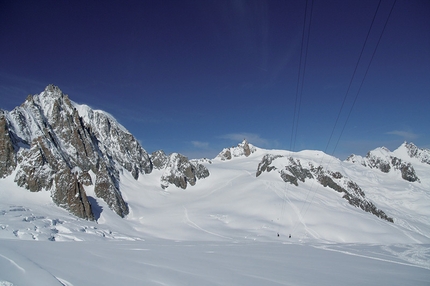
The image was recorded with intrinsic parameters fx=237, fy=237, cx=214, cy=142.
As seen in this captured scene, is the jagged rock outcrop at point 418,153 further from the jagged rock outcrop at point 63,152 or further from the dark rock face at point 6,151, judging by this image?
the dark rock face at point 6,151

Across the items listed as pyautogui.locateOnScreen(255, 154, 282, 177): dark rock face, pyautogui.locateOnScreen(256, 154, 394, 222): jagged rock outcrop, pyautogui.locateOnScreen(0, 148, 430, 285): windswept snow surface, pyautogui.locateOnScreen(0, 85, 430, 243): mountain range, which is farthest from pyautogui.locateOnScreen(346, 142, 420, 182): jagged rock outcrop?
pyautogui.locateOnScreen(255, 154, 282, 177): dark rock face

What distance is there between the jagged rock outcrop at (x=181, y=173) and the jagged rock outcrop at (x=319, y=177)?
89.9ft

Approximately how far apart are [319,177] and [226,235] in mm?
62019

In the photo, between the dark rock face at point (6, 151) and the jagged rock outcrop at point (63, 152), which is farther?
the dark rock face at point (6, 151)

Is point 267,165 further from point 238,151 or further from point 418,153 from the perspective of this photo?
point 418,153

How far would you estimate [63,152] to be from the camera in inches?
2581

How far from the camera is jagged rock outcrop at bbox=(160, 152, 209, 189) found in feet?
320

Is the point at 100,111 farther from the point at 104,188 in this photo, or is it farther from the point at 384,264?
the point at 384,264

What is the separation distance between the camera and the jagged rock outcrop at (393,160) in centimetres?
13540

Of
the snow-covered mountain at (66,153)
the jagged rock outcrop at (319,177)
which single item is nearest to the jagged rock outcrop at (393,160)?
the jagged rock outcrop at (319,177)

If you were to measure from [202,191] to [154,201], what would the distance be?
68.3 feet

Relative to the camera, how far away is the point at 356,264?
32.0 feet

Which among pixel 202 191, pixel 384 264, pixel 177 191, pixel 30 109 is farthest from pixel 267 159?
pixel 384 264

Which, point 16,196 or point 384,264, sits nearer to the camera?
point 384,264
